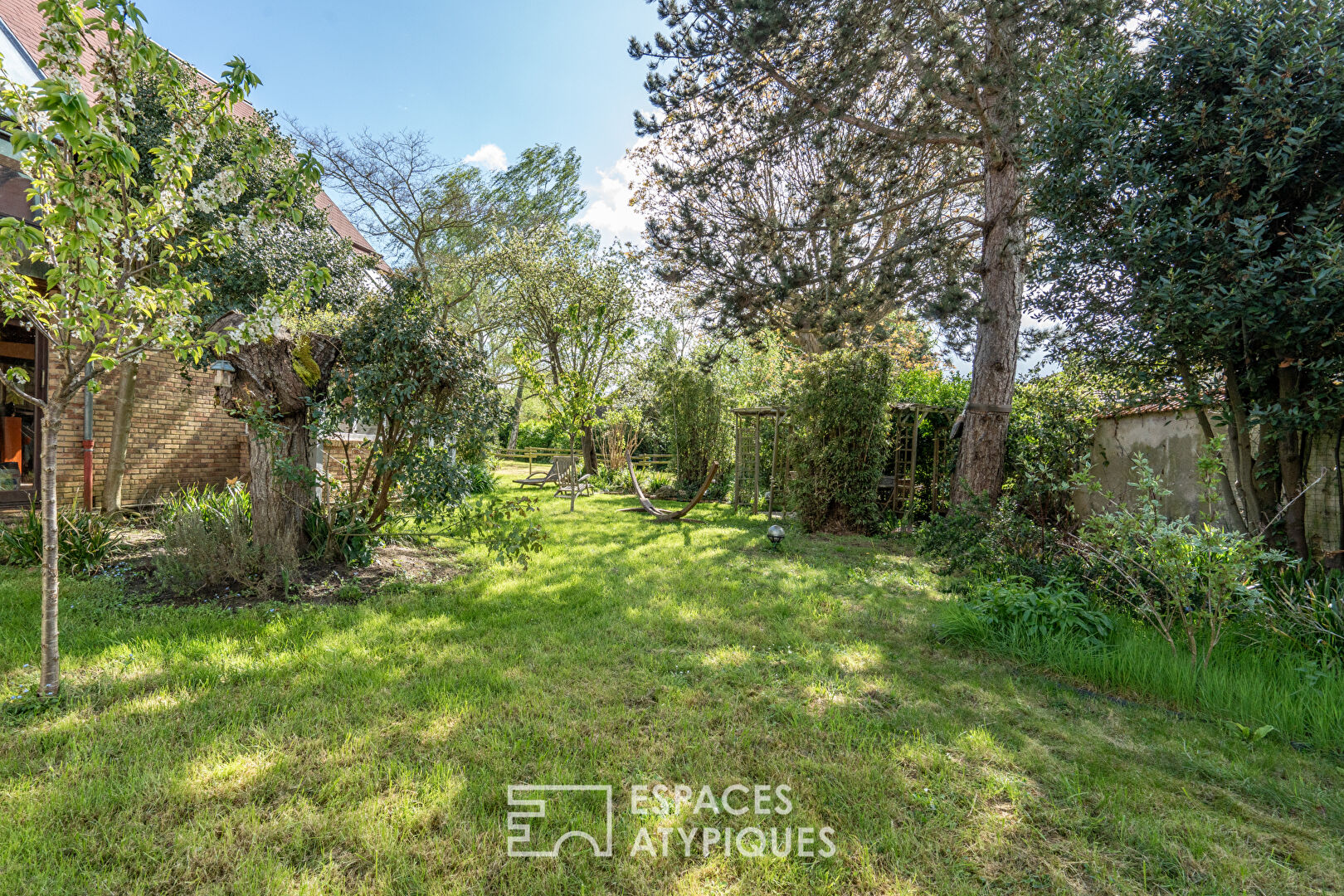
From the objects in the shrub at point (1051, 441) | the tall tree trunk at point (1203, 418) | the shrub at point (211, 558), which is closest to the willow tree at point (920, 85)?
the shrub at point (1051, 441)

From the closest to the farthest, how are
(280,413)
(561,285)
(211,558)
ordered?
(211,558)
(280,413)
(561,285)

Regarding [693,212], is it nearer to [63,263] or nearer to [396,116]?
[63,263]

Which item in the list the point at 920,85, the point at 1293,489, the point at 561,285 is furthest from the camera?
the point at 561,285

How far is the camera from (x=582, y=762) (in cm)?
218

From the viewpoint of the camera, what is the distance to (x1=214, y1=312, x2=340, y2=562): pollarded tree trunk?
4.20 m

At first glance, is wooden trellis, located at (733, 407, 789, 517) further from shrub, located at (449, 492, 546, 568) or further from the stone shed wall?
shrub, located at (449, 492, 546, 568)

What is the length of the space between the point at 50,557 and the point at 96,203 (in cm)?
156

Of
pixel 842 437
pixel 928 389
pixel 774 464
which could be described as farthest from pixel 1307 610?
pixel 928 389

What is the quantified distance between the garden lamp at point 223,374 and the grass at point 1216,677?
595 centimetres

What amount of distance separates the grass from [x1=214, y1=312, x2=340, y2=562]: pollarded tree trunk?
539 cm

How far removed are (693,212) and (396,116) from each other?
425 inches

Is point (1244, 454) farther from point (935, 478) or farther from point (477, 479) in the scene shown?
point (477, 479)

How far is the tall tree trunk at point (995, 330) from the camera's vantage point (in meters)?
6.02

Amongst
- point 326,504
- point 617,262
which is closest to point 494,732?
point 326,504
